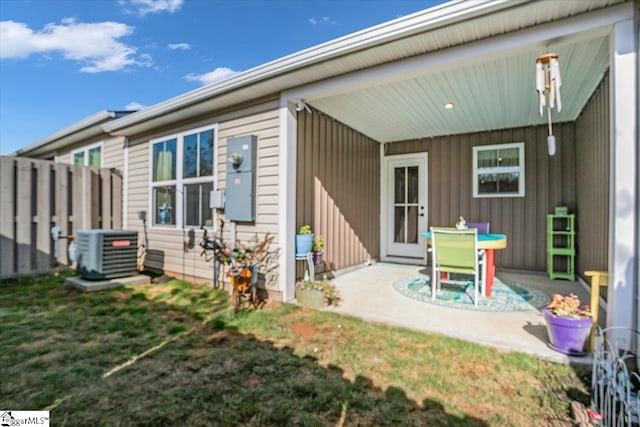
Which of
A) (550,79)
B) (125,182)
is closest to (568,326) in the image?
(550,79)

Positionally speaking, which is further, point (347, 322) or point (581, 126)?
point (581, 126)

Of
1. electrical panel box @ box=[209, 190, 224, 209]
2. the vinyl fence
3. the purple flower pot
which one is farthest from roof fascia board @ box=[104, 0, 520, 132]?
the vinyl fence

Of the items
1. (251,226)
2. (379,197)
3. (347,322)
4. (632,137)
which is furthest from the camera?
(379,197)

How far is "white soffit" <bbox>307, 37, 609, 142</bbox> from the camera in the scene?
10.0ft

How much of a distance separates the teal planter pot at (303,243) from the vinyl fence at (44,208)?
434 cm

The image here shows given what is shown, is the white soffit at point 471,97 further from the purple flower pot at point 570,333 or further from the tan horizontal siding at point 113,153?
the tan horizontal siding at point 113,153

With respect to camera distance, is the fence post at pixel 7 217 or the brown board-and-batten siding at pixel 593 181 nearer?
the brown board-and-batten siding at pixel 593 181

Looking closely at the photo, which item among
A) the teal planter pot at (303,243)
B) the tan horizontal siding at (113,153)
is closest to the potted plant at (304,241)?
the teal planter pot at (303,243)

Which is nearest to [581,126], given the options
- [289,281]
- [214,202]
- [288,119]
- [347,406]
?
[288,119]

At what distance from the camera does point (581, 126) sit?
4586 mm

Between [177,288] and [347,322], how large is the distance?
2.76 meters

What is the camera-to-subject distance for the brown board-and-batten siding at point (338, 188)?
4.39 metres

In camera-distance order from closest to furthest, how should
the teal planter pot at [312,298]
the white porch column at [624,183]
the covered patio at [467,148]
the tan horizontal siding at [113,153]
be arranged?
the white porch column at [624,183], the covered patio at [467,148], the teal planter pot at [312,298], the tan horizontal siding at [113,153]

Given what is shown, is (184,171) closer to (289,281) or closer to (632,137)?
(289,281)
